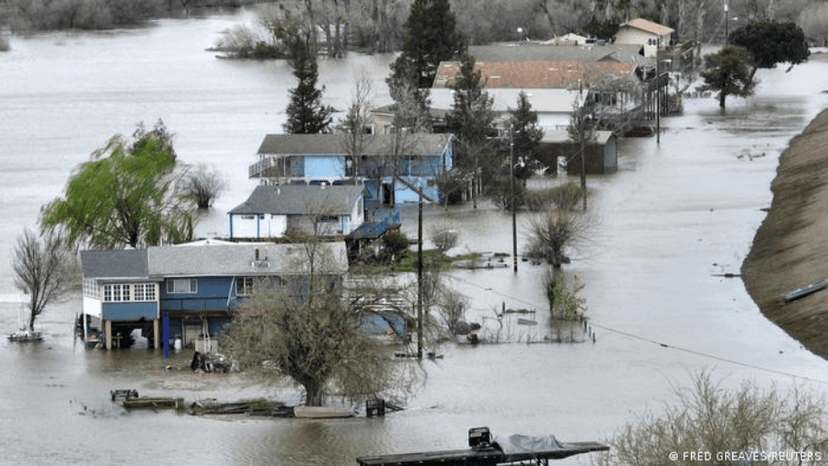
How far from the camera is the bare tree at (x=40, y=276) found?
3844 centimetres

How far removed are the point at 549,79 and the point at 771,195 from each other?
65.2 feet

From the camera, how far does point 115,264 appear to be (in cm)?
3634

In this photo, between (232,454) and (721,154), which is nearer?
(232,454)

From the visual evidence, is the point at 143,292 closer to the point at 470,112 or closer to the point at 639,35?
the point at 470,112

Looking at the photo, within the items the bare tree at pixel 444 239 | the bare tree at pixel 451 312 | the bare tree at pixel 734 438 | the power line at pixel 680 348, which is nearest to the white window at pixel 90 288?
the bare tree at pixel 451 312

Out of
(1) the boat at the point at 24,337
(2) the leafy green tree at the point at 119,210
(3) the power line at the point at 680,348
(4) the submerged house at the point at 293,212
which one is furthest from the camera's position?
(4) the submerged house at the point at 293,212

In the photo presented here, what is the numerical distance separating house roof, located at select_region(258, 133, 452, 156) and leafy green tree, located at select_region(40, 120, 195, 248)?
1110 cm

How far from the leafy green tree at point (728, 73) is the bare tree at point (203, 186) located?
95.2 feet

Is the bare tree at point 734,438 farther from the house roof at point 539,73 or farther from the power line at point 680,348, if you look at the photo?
the house roof at point 539,73

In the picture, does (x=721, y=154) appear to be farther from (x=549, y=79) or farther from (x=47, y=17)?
(x=47, y=17)

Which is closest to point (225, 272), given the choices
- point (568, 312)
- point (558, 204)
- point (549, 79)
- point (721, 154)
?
point (568, 312)

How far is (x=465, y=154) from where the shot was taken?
56.6 metres

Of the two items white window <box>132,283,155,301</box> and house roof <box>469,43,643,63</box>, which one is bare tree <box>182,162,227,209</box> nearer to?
white window <box>132,283,155,301</box>

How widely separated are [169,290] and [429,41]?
141 ft
